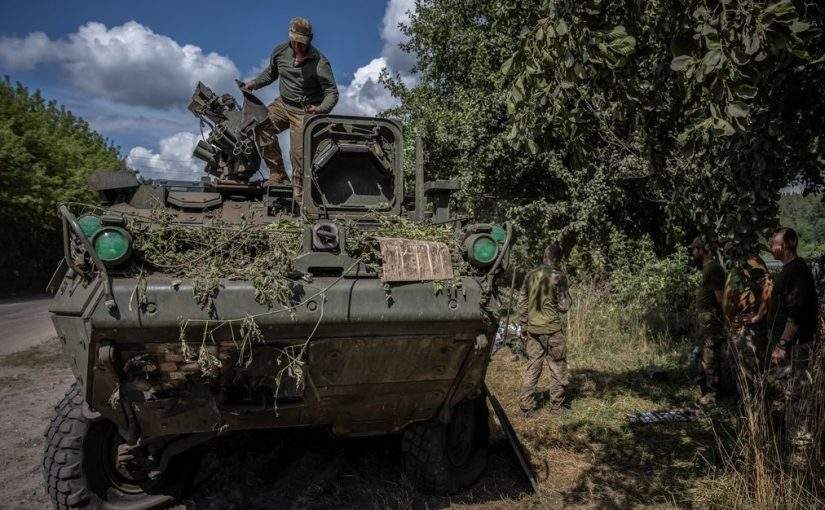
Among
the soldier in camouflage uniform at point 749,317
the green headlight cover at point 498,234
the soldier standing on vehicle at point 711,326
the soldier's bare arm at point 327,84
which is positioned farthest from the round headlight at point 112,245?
the soldier standing on vehicle at point 711,326

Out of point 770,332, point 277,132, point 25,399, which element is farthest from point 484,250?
point 25,399

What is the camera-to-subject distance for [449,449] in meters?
4.50

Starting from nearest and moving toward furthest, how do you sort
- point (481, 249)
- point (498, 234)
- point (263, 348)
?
point (263, 348), point (481, 249), point (498, 234)

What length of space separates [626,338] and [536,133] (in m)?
5.78

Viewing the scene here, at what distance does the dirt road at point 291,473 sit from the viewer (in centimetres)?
423

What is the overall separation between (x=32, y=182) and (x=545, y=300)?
62.8 feet

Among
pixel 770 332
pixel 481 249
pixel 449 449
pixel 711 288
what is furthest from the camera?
pixel 711 288

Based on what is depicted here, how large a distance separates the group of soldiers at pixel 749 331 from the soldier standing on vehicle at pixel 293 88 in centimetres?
267

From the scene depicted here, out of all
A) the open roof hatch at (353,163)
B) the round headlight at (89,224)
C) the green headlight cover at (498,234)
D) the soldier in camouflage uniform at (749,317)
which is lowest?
the soldier in camouflage uniform at (749,317)

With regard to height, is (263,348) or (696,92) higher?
(696,92)

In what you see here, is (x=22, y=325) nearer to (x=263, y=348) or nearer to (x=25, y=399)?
(x=25, y=399)

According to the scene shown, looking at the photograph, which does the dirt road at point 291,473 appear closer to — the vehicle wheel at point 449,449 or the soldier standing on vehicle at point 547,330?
the vehicle wheel at point 449,449

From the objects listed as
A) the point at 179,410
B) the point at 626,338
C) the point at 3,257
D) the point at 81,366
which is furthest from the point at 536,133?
the point at 3,257

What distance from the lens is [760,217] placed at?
3.62m
